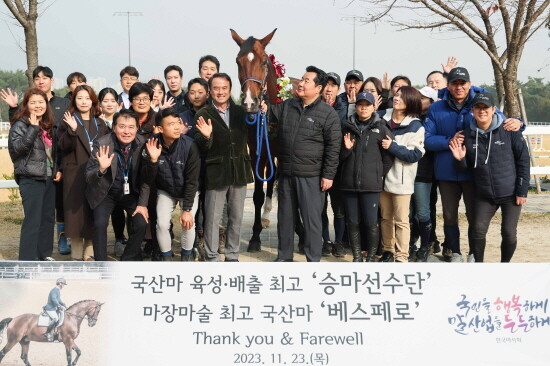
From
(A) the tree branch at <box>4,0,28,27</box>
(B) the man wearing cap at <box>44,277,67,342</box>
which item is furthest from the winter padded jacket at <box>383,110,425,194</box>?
(A) the tree branch at <box>4,0,28,27</box>

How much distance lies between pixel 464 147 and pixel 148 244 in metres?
3.29

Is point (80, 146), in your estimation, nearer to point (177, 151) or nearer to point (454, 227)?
point (177, 151)

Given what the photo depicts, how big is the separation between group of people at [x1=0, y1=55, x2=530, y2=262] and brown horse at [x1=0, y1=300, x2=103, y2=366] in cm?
175

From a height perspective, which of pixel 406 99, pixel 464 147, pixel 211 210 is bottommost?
pixel 211 210

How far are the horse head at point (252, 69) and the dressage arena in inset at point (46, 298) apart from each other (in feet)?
7.83

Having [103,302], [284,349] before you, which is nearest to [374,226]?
[284,349]

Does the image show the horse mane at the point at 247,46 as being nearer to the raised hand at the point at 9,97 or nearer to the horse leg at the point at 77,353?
the raised hand at the point at 9,97

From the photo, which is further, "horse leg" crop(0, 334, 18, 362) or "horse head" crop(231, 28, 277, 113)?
"horse head" crop(231, 28, 277, 113)

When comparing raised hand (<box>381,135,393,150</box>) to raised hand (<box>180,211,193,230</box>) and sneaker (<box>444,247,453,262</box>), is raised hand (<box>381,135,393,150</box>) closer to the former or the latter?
sneaker (<box>444,247,453,262</box>)

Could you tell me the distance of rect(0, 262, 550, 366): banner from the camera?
358 cm

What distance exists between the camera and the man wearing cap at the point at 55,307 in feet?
11.9

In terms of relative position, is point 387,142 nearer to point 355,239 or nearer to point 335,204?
point 355,239

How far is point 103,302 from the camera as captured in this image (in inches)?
146

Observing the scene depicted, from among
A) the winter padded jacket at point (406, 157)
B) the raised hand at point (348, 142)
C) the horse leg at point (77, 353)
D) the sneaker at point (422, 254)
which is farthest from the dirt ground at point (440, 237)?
the horse leg at point (77, 353)
